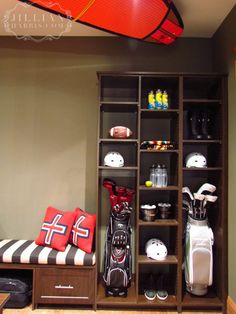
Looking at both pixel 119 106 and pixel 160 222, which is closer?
pixel 160 222

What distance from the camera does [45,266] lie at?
8.16 ft

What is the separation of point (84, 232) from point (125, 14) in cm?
196

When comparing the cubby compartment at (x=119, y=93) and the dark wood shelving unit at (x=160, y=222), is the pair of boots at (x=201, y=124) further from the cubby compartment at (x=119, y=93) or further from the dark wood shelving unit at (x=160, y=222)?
the dark wood shelving unit at (x=160, y=222)

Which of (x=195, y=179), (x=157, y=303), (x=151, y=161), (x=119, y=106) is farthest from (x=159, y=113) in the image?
(x=157, y=303)

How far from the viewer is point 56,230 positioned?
268cm

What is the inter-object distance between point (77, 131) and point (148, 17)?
1.37 meters

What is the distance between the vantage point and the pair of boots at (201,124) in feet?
8.67

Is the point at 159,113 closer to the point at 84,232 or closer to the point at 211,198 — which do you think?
the point at 211,198

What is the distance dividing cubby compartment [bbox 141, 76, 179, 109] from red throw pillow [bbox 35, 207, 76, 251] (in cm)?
144

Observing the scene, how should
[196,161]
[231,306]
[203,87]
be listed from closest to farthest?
[231,306] < [196,161] < [203,87]

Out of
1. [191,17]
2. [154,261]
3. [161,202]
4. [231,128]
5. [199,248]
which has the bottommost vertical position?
[154,261]

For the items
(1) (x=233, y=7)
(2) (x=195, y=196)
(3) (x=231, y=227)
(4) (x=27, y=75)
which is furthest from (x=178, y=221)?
(4) (x=27, y=75)

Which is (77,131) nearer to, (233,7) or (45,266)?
(45,266)

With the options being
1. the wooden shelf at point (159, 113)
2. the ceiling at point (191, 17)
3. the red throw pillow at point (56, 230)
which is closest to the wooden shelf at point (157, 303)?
the red throw pillow at point (56, 230)
